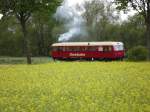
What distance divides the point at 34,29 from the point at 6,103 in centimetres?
7968

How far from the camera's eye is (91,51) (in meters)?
61.7

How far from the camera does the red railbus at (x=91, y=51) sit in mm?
60375

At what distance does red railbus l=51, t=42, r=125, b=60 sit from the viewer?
60.4m

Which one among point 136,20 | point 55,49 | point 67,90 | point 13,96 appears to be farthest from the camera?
point 136,20

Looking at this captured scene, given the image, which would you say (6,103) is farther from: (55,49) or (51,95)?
(55,49)

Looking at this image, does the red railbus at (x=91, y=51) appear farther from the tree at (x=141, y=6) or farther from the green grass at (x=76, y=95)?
the green grass at (x=76, y=95)

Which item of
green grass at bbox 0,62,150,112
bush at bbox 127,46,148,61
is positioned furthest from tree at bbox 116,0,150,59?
green grass at bbox 0,62,150,112

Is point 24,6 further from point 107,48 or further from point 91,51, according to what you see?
point 107,48

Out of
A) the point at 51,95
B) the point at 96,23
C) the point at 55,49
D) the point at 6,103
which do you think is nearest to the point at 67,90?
the point at 51,95

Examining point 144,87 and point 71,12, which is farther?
point 71,12

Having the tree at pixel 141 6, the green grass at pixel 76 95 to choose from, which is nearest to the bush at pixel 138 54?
the tree at pixel 141 6

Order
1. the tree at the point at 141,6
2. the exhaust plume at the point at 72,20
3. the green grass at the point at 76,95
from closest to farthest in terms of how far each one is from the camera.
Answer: the green grass at the point at 76,95 < the tree at the point at 141,6 < the exhaust plume at the point at 72,20

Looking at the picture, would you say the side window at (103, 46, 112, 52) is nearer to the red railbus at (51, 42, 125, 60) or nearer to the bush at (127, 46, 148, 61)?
the red railbus at (51, 42, 125, 60)

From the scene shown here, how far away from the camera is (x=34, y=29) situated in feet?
310
